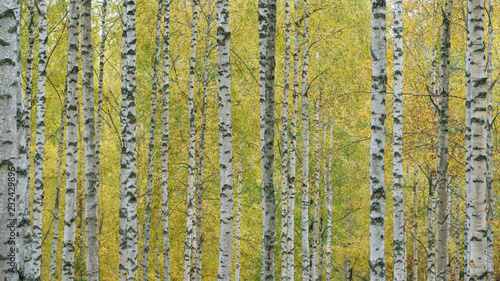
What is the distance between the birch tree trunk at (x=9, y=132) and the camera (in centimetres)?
357

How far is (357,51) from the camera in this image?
15.9m

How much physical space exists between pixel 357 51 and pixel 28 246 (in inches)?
533

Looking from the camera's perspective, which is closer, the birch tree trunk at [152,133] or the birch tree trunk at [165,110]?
the birch tree trunk at [165,110]

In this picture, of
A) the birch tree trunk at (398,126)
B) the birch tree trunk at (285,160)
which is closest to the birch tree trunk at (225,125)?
the birch tree trunk at (285,160)

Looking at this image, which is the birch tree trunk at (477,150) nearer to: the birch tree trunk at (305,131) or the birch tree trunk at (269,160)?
the birch tree trunk at (269,160)

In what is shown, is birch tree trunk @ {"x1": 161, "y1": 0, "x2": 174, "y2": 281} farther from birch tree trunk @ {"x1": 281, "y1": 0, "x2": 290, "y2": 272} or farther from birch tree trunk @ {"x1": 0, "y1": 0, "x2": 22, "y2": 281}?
birch tree trunk @ {"x1": 0, "y1": 0, "x2": 22, "y2": 281}

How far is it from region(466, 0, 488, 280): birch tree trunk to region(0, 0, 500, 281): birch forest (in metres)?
0.02

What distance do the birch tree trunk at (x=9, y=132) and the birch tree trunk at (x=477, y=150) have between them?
5541mm

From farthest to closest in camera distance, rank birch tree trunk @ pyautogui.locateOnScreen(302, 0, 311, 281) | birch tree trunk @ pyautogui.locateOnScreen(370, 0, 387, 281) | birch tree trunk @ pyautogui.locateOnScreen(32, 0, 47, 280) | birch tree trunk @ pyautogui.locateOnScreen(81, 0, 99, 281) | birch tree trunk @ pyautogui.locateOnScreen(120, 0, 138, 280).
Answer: birch tree trunk @ pyautogui.locateOnScreen(302, 0, 311, 281) < birch tree trunk @ pyautogui.locateOnScreen(32, 0, 47, 280) < birch tree trunk @ pyautogui.locateOnScreen(120, 0, 138, 280) < birch tree trunk @ pyautogui.locateOnScreen(81, 0, 99, 281) < birch tree trunk @ pyautogui.locateOnScreen(370, 0, 387, 281)

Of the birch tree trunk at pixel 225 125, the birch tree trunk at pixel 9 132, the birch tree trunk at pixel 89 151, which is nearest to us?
the birch tree trunk at pixel 9 132

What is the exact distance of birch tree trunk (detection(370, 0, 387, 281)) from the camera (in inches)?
238

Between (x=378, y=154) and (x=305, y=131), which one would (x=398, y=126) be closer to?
(x=305, y=131)

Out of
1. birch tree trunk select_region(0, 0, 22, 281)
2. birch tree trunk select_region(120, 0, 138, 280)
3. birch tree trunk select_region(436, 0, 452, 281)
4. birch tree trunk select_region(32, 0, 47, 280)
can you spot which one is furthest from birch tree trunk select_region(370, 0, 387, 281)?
birch tree trunk select_region(32, 0, 47, 280)

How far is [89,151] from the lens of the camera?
818 cm
